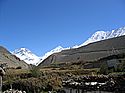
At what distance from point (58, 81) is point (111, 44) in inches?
3302

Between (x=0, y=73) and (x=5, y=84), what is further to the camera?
(x=5, y=84)

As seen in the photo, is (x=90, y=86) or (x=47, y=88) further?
(x=47, y=88)

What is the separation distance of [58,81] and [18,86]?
512 cm

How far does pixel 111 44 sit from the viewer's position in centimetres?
12012

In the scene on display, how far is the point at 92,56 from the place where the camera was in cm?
10794

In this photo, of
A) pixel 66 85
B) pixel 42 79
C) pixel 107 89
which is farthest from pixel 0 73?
pixel 42 79

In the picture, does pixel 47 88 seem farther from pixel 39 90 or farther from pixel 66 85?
pixel 66 85

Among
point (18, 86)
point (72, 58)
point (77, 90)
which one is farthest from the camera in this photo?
point (72, 58)

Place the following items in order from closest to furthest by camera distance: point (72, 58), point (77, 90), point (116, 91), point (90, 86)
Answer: point (116, 91) → point (90, 86) → point (77, 90) → point (72, 58)

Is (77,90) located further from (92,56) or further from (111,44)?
(111,44)

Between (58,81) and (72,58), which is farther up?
(72,58)

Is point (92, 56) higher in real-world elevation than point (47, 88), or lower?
higher

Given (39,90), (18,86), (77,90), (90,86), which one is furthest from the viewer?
(18,86)

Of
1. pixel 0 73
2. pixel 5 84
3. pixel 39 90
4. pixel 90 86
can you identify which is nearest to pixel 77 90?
pixel 90 86
